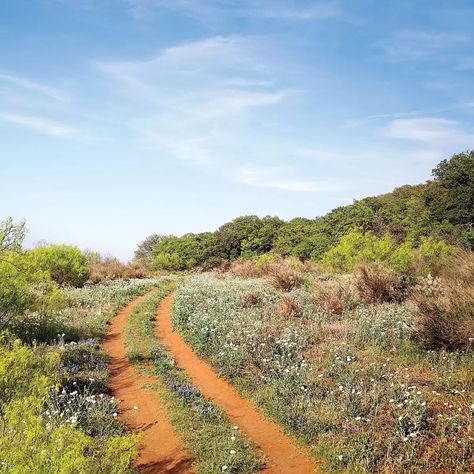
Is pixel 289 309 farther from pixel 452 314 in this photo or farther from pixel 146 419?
pixel 146 419

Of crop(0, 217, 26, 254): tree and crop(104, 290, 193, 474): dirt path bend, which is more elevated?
crop(0, 217, 26, 254): tree

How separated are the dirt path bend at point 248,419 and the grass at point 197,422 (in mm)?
268

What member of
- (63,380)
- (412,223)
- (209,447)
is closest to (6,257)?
(63,380)

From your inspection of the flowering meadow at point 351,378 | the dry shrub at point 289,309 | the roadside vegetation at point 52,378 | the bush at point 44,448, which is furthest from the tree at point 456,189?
the bush at point 44,448

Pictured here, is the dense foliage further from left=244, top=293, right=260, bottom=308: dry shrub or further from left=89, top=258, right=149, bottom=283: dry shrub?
left=89, top=258, right=149, bottom=283: dry shrub

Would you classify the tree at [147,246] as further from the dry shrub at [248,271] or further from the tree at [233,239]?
the dry shrub at [248,271]

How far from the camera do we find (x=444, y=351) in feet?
38.3

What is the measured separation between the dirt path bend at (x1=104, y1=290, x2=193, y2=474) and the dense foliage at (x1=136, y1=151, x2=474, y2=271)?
2138 cm

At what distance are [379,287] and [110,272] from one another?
25757 mm

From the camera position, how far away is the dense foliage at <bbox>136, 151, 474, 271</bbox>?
126ft

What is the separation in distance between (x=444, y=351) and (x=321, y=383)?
380 cm

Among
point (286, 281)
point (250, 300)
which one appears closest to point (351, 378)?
point (250, 300)

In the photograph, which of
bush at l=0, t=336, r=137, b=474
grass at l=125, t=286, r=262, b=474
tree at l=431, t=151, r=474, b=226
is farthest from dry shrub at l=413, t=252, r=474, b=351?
tree at l=431, t=151, r=474, b=226

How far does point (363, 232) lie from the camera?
58.8m
